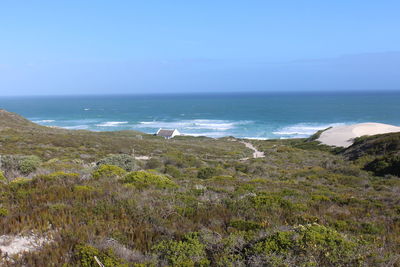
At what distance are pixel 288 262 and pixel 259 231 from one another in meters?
1.10

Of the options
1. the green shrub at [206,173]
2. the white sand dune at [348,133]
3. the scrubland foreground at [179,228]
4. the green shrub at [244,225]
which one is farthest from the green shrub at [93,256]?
the white sand dune at [348,133]

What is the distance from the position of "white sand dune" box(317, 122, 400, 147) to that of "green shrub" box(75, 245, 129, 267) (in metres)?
47.5

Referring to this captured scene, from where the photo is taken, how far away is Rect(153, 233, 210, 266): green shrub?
344cm

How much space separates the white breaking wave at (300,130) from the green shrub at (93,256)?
73539 millimetres

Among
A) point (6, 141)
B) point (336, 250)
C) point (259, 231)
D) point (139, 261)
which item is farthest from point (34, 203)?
point (6, 141)

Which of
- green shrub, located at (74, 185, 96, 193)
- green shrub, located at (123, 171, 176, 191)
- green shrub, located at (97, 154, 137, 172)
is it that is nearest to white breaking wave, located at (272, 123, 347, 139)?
green shrub, located at (97, 154, 137, 172)

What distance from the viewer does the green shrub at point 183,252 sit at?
3.44m

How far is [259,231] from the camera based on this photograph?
440cm

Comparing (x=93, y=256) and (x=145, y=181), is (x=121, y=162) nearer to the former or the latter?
(x=145, y=181)

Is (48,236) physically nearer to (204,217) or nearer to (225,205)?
(204,217)

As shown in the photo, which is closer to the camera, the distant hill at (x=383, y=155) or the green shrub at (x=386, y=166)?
the green shrub at (x=386, y=166)

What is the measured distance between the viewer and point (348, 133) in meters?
50.9

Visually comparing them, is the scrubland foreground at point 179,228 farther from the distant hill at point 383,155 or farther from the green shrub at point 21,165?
the distant hill at point 383,155

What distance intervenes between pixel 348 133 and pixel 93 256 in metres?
56.1
